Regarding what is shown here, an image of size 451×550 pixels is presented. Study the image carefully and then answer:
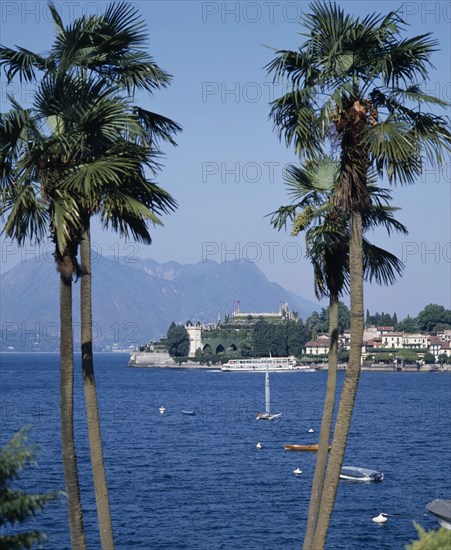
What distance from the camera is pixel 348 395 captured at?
1517 cm

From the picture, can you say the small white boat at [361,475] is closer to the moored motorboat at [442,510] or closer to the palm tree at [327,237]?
the moored motorboat at [442,510]

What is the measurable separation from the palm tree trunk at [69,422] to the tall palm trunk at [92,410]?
0.96 feet

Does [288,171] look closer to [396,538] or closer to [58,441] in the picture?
[396,538]

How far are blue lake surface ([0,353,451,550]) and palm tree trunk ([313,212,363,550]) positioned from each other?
47.1ft

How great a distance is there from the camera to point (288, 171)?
62.6ft

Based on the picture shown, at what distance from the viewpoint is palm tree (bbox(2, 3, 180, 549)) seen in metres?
14.9

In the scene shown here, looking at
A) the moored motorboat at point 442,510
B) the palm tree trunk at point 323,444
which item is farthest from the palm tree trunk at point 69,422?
the moored motorboat at point 442,510

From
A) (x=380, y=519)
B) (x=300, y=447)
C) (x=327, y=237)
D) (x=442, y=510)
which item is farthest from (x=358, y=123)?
(x=300, y=447)

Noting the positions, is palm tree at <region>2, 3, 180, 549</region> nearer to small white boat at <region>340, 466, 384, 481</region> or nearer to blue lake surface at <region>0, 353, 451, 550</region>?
blue lake surface at <region>0, 353, 451, 550</region>

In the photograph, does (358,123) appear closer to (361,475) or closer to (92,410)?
(92,410)

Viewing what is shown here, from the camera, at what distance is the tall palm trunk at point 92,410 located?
1505 centimetres

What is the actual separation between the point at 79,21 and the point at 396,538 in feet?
134

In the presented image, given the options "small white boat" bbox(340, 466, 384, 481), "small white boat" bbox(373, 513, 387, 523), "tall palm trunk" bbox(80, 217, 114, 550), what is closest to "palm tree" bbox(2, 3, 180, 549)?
"tall palm trunk" bbox(80, 217, 114, 550)

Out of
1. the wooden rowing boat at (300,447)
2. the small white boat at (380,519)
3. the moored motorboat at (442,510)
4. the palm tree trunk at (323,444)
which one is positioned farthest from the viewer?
the wooden rowing boat at (300,447)
